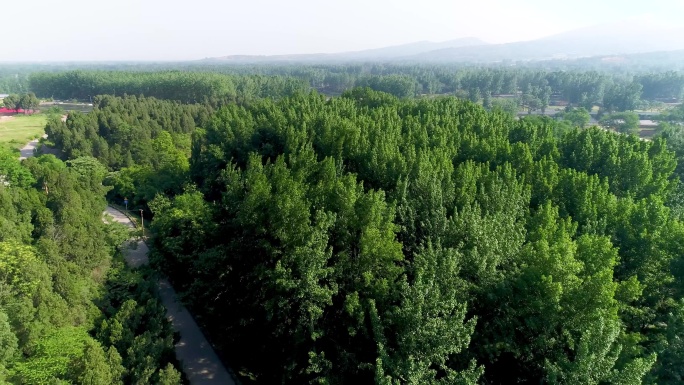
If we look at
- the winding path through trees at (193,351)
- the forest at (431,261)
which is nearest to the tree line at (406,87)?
the forest at (431,261)

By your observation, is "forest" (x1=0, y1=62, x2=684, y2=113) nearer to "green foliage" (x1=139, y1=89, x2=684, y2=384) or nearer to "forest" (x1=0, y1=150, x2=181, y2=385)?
"forest" (x1=0, y1=150, x2=181, y2=385)

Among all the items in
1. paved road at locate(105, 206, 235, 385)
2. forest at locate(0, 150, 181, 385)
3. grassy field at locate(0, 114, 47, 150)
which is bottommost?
paved road at locate(105, 206, 235, 385)

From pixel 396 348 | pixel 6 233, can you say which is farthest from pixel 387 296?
pixel 6 233

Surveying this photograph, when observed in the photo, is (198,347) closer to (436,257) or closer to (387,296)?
(387,296)

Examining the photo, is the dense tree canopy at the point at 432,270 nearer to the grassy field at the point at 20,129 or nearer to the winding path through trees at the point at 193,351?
the winding path through trees at the point at 193,351

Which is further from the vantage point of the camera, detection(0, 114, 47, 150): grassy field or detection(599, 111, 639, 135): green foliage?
detection(599, 111, 639, 135): green foliage

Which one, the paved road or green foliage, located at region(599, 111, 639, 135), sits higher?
green foliage, located at region(599, 111, 639, 135)

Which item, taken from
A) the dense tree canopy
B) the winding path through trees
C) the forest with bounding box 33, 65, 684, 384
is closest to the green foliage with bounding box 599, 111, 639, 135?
the forest with bounding box 33, 65, 684, 384
